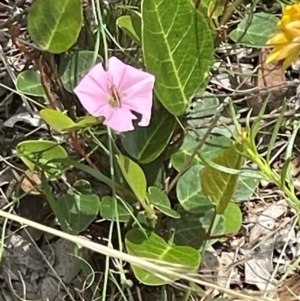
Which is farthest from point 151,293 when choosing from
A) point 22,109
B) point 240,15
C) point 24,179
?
point 240,15

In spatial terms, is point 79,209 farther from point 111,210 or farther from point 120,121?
point 120,121

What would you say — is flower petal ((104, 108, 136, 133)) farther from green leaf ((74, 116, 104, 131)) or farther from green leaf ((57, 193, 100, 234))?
green leaf ((57, 193, 100, 234))

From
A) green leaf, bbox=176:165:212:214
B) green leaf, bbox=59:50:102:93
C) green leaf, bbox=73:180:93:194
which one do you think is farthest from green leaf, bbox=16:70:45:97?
green leaf, bbox=176:165:212:214

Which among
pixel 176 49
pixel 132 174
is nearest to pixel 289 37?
pixel 176 49

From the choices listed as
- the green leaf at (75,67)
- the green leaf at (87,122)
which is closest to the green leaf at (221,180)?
the green leaf at (87,122)

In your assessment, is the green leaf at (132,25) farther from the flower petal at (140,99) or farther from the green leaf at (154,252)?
the green leaf at (154,252)
